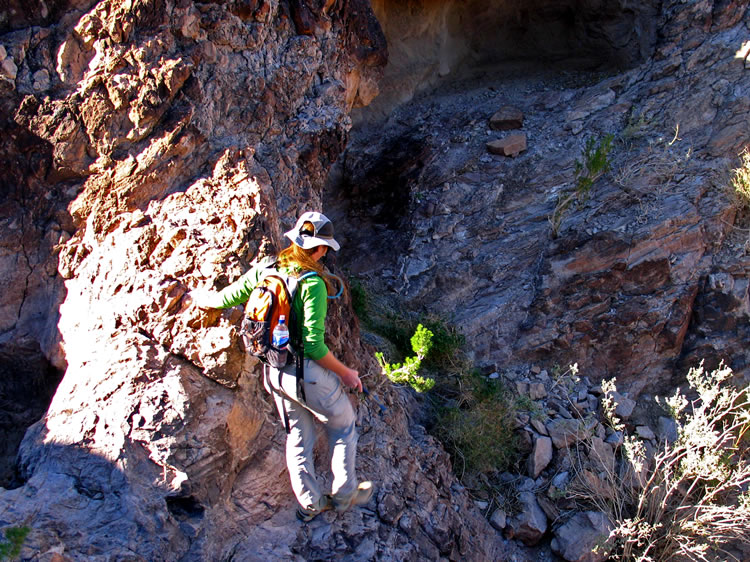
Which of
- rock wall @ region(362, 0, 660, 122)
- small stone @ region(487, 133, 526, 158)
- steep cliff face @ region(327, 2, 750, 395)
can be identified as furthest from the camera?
rock wall @ region(362, 0, 660, 122)

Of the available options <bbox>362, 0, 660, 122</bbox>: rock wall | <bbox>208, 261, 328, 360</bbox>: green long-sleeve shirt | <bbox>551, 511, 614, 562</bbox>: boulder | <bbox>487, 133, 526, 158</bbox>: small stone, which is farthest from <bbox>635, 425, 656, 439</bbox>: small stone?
<bbox>362, 0, 660, 122</bbox>: rock wall

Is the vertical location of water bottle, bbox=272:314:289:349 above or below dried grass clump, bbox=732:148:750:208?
below

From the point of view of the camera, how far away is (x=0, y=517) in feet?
9.11

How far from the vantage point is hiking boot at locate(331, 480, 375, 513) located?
3.49 m

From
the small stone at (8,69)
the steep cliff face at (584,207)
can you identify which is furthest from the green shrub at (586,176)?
the small stone at (8,69)

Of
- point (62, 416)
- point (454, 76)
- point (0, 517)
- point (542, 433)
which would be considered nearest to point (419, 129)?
point (454, 76)

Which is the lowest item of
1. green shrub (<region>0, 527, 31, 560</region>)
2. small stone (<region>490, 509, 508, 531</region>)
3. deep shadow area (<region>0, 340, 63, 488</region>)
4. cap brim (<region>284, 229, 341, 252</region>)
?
small stone (<region>490, 509, 508, 531</region>)

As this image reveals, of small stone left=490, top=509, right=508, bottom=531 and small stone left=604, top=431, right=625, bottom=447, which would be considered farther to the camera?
small stone left=604, top=431, right=625, bottom=447

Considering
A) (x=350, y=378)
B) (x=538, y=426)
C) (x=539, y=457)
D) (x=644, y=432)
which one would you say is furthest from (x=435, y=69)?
(x=350, y=378)

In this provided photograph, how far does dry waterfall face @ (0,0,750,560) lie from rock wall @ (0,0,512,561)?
1 cm

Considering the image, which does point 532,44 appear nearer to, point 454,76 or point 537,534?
point 454,76

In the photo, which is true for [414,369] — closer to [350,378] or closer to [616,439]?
[350,378]

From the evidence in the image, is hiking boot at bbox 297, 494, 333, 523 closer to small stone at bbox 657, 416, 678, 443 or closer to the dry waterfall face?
the dry waterfall face

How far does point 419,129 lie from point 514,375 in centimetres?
272
